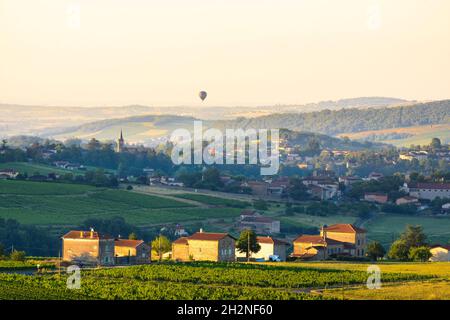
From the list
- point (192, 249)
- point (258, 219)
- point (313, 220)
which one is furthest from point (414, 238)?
point (313, 220)

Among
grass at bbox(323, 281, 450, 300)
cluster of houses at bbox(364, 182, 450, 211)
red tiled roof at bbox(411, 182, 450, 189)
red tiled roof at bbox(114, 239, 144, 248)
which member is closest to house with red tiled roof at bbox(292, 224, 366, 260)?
red tiled roof at bbox(114, 239, 144, 248)

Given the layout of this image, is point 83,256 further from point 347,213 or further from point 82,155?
point 82,155

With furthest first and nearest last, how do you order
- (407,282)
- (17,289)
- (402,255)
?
1. (402,255)
2. (407,282)
3. (17,289)

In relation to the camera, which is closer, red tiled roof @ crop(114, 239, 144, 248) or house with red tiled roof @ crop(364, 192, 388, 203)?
red tiled roof @ crop(114, 239, 144, 248)

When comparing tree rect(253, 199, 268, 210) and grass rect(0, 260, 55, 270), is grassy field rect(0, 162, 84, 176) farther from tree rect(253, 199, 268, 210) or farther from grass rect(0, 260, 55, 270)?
grass rect(0, 260, 55, 270)

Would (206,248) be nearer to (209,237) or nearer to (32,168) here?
(209,237)
